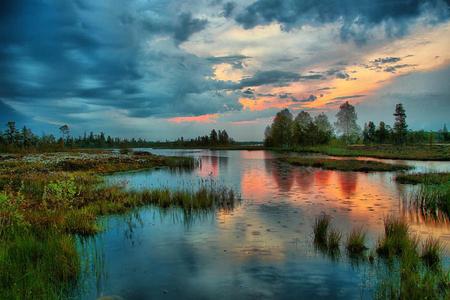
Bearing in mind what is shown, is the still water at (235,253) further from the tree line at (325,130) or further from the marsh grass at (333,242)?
the tree line at (325,130)

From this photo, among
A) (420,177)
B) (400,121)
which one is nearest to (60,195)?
(420,177)

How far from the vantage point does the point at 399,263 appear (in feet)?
37.6

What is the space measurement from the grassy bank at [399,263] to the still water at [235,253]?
0.55m

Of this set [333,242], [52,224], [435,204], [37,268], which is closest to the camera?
[37,268]

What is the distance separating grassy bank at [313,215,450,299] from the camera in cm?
873

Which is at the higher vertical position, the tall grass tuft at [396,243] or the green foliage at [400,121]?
the green foliage at [400,121]

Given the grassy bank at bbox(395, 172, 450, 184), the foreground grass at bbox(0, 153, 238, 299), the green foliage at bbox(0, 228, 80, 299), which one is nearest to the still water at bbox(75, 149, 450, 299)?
the green foliage at bbox(0, 228, 80, 299)

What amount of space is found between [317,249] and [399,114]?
119m

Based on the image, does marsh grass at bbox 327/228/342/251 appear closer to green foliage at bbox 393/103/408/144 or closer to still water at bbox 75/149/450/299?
still water at bbox 75/149/450/299

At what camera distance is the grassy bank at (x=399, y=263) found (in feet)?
28.7

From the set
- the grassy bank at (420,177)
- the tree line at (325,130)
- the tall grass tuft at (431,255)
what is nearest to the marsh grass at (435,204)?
Answer: the tall grass tuft at (431,255)

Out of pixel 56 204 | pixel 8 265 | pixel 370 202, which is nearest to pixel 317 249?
pixel 8 265

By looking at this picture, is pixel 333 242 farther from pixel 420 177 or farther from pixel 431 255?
pixel 420 177

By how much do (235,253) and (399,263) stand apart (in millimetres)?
6071
